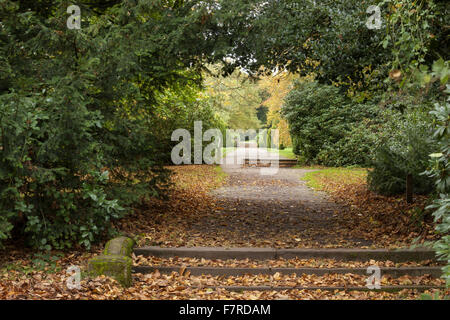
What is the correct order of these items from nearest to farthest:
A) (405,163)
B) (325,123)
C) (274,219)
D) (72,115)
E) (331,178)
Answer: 1. (72,115)
2. (274,219)
3. (405,163)
4. (331,178)
5. (325,123)

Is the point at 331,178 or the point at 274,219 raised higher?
the point at 331,178

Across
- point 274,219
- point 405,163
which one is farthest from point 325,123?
point 274,219

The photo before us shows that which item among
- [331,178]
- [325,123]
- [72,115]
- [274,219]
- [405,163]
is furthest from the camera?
[325,123]

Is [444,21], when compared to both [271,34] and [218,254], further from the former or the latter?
[218,254]

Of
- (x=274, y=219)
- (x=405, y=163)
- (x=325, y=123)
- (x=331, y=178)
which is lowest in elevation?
(x=274, y=219)

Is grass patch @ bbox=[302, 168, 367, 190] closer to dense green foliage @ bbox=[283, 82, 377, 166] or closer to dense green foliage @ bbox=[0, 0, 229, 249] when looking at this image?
dense green foliage @ bbox=[283, 82, 377, 166]

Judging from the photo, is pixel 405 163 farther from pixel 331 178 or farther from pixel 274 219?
pixel 331 178

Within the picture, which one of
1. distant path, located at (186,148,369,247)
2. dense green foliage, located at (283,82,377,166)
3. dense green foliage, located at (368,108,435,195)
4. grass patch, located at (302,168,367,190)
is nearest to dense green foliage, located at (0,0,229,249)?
distant path, located at (186,148,369,247)

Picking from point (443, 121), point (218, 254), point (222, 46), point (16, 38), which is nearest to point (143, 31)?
point (222, 46)

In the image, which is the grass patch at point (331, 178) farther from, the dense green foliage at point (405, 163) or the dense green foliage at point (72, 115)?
the dense green foliage at point (72, 115)

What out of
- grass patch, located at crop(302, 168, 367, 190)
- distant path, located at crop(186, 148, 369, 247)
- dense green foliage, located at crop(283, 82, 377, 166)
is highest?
dense green foliage, located at crop(283, 82, 377, 166)

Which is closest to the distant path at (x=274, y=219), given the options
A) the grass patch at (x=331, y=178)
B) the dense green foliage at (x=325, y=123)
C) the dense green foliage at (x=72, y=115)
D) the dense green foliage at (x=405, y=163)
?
the grass patch at (x=331, y=178)

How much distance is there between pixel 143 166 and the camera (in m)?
7.59
